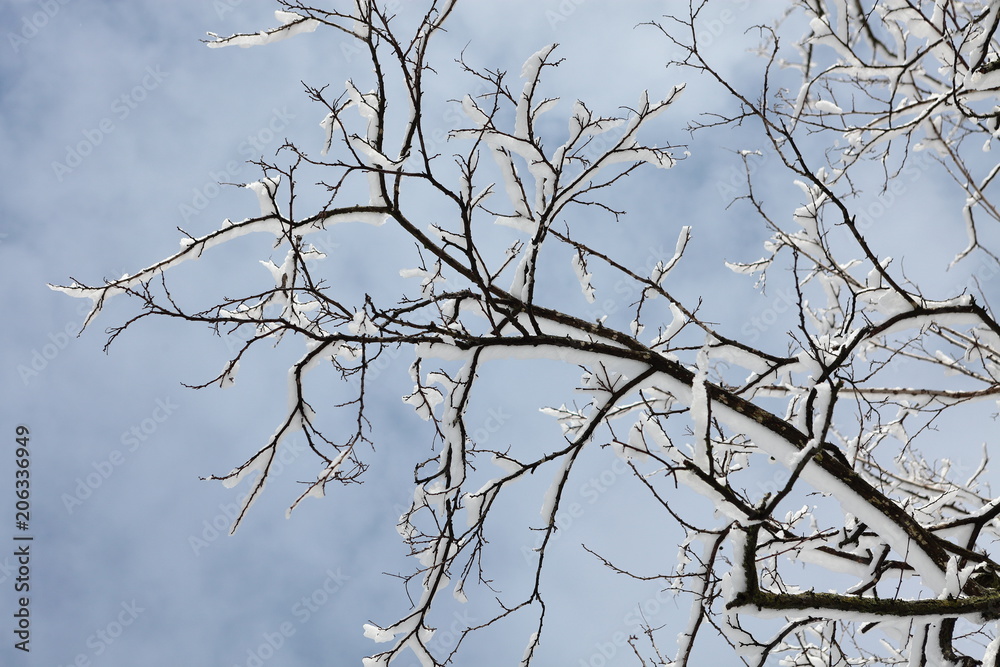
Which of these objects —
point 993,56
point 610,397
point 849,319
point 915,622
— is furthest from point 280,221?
point 993,56

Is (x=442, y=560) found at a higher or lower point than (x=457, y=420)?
lower

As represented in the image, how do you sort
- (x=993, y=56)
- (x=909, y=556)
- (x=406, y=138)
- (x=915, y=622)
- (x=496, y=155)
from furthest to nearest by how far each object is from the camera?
1. (x=993, y=56)
2. (x=496, y=155)
3. (x=406, y=138)
4. (x=909, y=556)
5. (x=915, y=622)

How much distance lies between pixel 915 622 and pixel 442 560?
1990 mm

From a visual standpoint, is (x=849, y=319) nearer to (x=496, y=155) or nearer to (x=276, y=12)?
(x=496, y=155)

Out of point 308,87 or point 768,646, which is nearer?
point 768,646

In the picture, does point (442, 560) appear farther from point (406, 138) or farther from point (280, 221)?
point (406, 138)

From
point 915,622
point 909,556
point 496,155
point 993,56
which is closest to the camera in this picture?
point 915,622

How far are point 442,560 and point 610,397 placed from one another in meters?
1.14

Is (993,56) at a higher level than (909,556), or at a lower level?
higher

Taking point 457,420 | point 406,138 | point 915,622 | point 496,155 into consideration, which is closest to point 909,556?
point 915,622

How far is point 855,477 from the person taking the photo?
2850mm

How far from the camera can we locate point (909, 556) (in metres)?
2.82

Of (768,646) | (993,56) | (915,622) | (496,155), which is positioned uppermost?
(993,56)

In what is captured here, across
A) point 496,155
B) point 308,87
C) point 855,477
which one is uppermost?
point 496,155
